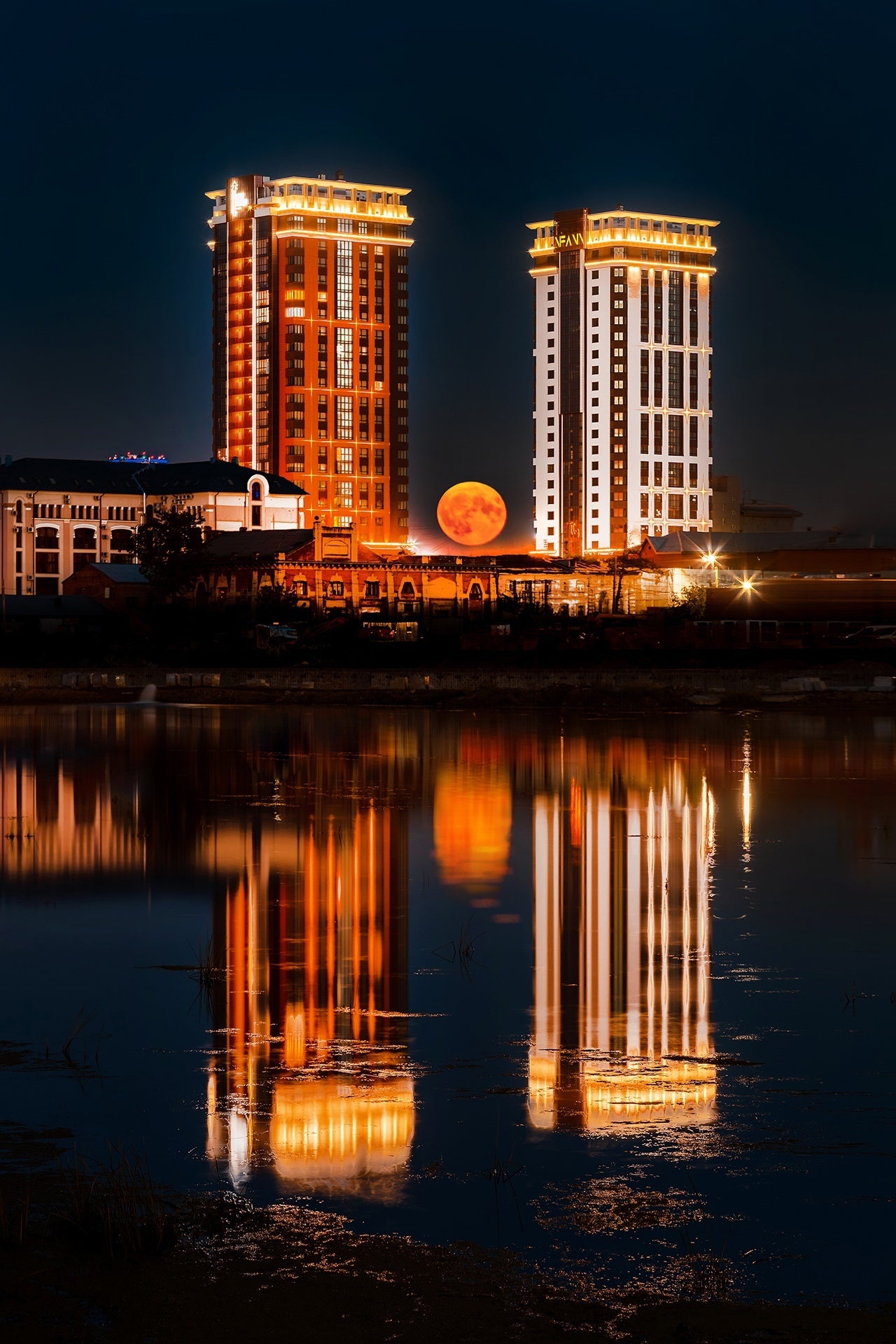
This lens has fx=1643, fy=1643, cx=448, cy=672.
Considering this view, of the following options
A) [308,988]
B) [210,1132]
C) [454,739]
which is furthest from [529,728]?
[210,1132]

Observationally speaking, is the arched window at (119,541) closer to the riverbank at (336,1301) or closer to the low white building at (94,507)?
the low white building at (94,507)

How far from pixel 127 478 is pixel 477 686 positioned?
324 ft

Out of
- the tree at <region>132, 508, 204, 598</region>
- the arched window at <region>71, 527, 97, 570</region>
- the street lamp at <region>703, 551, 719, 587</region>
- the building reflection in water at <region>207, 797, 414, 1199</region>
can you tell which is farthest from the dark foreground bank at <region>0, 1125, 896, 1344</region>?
the arched window at <region>71, 527, 97, 570</region>

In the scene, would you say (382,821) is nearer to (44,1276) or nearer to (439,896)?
(439,896)

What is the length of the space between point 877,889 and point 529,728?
31.7 meters

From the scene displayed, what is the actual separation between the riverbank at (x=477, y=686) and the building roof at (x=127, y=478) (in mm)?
72925

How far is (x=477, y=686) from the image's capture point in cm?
7188

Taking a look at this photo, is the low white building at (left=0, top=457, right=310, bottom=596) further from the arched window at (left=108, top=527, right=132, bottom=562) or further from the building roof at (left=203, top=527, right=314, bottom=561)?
the building roof at (left=203, top=527, right=314, bottom=561)

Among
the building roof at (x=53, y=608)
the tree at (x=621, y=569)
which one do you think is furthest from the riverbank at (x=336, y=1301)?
the tree at (x=621, y=569)

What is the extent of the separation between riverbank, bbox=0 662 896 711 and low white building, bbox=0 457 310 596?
71.5 meters

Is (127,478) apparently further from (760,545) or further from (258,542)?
(760,545)

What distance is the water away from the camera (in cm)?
855

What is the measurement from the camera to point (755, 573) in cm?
12388

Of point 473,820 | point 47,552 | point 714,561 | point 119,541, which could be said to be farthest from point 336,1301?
point 119,541
